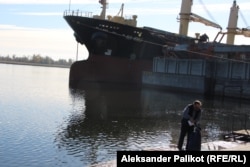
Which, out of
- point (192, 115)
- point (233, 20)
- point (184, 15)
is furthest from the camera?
point (233, 20)

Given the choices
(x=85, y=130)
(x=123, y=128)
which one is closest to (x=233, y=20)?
(x=123, y=128)

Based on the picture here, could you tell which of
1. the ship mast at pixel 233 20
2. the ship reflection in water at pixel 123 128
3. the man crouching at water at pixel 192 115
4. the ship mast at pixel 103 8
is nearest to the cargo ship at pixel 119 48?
the ship mast at pixel 103 8

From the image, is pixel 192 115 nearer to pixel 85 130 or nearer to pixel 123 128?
pixel 85 130

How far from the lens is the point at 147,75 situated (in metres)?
54.6

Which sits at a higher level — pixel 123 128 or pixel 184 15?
pixel 184 15

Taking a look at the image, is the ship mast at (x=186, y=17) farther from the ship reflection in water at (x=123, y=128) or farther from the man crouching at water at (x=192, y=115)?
the man crouching at water at (x=192, y=115)

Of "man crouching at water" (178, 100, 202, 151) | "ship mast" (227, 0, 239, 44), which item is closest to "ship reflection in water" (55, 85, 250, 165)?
"man crouching at water" (178, 100, 202, 151)

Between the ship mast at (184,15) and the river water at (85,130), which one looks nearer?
the river water at (85,130)

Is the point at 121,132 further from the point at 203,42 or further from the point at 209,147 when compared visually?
the point at 203,42

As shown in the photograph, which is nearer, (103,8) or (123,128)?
(123,128)

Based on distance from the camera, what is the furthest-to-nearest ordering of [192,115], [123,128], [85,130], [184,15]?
[184,15], [123,128], [85,130], [192,115]

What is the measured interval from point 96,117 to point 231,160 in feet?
50.9

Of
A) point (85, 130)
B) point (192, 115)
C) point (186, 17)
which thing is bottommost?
point (85, 130)

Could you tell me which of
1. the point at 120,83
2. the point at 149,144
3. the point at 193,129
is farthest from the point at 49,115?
the point at 120,83
